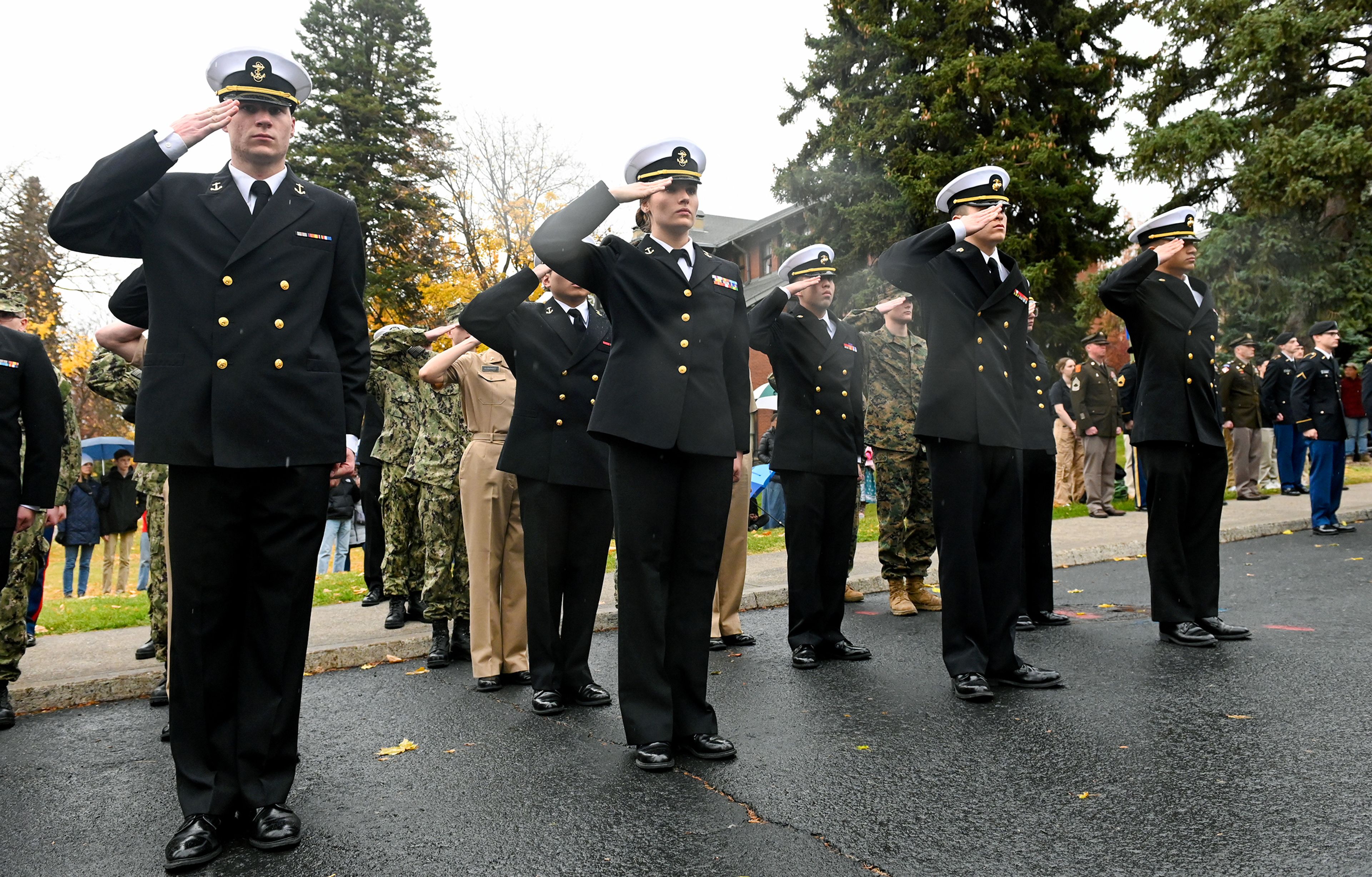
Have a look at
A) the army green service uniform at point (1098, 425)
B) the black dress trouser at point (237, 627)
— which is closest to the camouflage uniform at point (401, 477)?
the black dress trouser at point (237, 627)

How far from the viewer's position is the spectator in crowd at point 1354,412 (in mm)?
19312

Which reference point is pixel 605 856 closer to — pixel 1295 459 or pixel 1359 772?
pixel 1359 772

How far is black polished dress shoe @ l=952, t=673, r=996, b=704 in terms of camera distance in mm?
4930

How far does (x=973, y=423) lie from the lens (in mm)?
5234

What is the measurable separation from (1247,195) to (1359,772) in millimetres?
25242

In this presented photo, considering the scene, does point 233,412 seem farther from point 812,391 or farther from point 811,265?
point 811,265

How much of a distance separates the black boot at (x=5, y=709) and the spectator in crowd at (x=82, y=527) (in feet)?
32.7

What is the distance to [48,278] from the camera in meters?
34.2

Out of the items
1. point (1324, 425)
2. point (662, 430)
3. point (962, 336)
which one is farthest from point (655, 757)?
point (1324, 425)

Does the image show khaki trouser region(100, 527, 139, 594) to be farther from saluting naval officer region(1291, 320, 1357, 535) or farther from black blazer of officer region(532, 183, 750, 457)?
saluting naval officer region(1291, 320, 1357, 535)

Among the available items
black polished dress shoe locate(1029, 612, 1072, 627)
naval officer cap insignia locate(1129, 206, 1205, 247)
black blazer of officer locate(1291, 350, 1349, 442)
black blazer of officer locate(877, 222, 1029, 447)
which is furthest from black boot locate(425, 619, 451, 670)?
black blazer of officer locate(1291, 350, 1349, 442)

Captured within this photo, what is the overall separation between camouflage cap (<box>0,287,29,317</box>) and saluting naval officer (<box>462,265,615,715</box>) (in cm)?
252

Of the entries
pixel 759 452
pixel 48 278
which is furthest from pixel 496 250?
pixel 759 452

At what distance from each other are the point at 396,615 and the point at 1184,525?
17.7 ft
